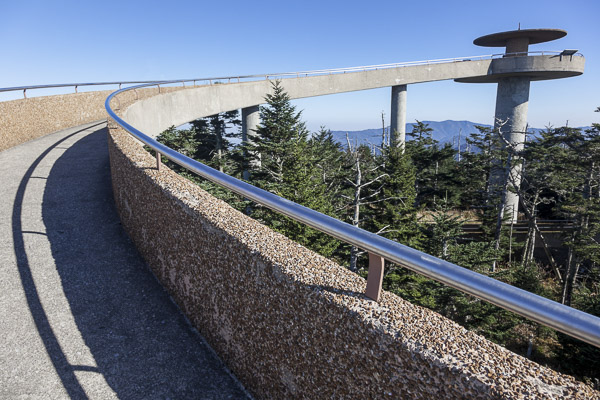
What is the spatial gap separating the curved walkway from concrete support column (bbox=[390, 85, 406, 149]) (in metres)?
32.0

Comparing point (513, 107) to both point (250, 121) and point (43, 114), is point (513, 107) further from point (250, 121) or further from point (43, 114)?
point (43, 114)

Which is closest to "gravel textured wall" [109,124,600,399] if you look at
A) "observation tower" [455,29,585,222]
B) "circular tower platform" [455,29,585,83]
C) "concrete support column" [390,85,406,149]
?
"concrete support column" [390,85,406,149]

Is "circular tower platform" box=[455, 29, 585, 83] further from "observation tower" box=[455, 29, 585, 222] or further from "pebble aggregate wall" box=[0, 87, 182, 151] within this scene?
"pebble aggregate wall" box=[0, 87, 182, 151]

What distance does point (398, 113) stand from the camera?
120ft

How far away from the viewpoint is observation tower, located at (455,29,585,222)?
124 ft

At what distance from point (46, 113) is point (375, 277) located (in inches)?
620

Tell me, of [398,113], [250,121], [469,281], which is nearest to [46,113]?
[250,121]

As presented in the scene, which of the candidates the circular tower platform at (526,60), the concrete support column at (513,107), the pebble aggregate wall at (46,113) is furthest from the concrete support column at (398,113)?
the pebble aggregate wall at (46,113)

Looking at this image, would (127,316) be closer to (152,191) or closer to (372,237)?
(152,191)

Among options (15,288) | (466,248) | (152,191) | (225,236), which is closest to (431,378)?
(225,236)

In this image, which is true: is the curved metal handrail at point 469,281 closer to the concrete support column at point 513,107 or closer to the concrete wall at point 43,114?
the concrete wall at point 43,114

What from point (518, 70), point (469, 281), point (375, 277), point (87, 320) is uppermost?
point (518, 70)

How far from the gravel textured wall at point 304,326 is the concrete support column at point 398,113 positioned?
33.2m

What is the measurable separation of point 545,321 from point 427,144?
50.5 metres
